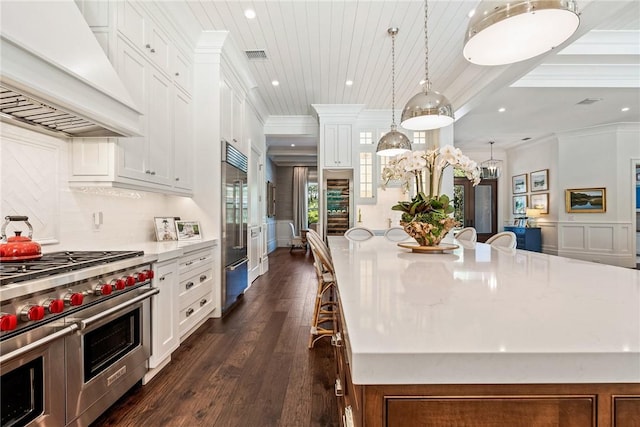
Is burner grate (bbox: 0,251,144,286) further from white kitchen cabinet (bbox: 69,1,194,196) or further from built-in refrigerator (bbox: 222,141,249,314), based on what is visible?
built-in refrigerator (bbox: 222,141,249,314)

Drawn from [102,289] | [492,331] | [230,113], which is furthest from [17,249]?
[230,113]

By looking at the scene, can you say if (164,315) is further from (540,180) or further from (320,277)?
(540,180)

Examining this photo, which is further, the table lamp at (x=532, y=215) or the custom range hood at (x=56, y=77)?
the table lamp at (x=532, y=215)

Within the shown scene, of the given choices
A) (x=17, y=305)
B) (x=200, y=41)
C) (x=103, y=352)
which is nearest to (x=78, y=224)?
(x=103, y=352)

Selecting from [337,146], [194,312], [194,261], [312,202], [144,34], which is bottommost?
[194,312]

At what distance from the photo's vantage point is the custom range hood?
1.23 m

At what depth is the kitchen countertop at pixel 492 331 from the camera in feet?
1.70

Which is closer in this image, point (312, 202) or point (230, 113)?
point (230, 113)

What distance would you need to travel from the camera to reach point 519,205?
8797mm

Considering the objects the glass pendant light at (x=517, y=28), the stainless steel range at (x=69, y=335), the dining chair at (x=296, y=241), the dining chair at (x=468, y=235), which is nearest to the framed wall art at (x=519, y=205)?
the dining chair at (x=296, y=241)

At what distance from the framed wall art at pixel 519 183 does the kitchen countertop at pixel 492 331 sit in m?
8.94

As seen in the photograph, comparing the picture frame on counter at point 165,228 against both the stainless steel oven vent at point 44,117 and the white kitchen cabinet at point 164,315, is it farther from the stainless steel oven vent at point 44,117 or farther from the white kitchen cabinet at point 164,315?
the stainless steel oven vent at point 44,117

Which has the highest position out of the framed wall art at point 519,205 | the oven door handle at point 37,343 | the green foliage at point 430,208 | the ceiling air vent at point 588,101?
the ceiling air vent at point 588,101

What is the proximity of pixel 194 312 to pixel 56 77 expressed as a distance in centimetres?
207
